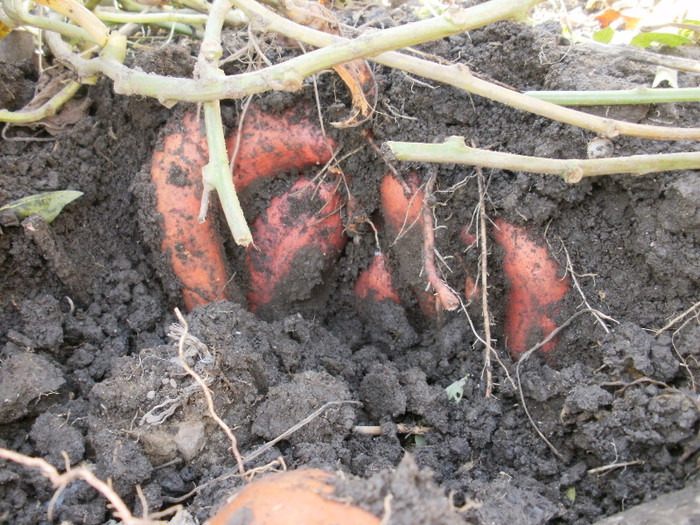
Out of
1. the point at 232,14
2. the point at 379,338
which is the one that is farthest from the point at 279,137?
the point at 379,338

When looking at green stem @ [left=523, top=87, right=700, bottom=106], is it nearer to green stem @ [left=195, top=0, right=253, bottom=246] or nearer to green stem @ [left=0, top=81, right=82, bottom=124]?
green stem @ [left=195, top=0, right=253, bottom=246]

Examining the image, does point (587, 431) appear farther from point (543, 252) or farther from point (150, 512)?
point (150, 512)

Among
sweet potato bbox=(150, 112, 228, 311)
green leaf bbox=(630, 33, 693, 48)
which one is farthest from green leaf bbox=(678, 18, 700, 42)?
sweet potato bbox=(150, 112, 228, 311)

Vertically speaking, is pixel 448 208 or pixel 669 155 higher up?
pixel 669 155

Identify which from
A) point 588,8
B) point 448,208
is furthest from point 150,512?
point 588,8

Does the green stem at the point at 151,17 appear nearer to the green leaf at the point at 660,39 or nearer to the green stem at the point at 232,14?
the green stem at the point at 232,14

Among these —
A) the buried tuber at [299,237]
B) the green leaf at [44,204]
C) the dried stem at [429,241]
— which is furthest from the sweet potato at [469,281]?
the green leaf at [44,204]
